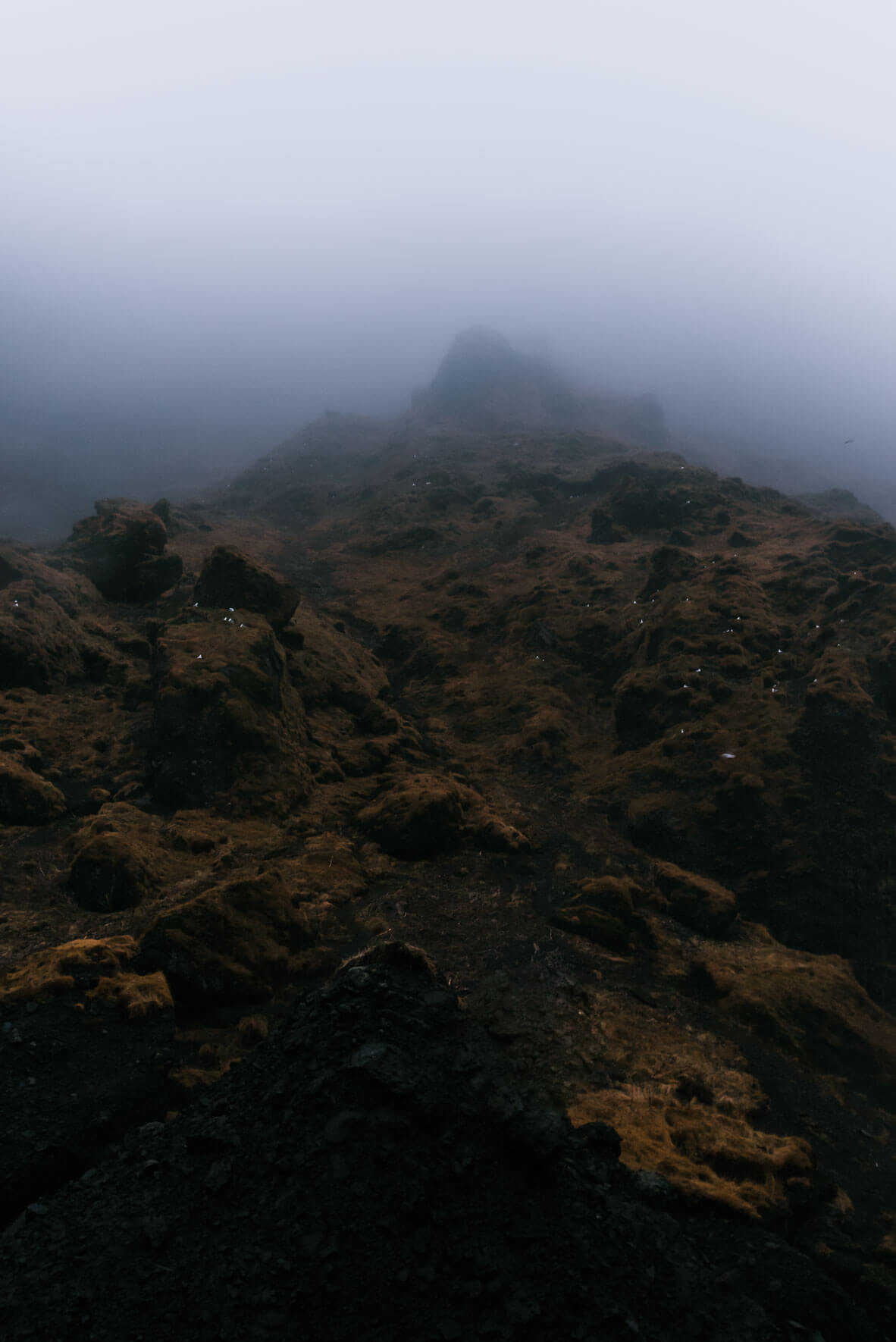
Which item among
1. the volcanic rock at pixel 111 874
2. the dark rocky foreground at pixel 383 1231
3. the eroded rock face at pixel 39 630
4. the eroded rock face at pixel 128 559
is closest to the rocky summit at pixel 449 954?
the dark rocky foreground at pixel 383 1231

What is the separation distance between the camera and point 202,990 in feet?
62.4

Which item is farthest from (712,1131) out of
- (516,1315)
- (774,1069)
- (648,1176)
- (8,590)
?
(8,590)

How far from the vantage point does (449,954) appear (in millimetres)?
24656

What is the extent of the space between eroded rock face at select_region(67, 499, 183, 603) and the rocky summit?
480 mm

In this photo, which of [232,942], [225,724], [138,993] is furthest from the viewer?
[225,724]

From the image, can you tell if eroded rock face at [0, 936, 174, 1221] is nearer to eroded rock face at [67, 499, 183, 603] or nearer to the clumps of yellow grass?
the clumps of yellow grass

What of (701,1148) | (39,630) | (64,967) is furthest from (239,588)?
(701,1148)

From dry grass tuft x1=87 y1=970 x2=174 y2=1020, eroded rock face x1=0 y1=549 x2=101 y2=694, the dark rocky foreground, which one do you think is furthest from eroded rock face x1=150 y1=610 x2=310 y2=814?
the dark rocky foreground

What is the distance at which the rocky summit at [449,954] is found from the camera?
1076cm

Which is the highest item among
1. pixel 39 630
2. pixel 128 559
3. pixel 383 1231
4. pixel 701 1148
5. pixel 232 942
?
pixel 383 1231

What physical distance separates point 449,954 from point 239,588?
34.3 meters

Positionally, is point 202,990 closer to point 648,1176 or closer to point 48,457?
point 648,1176

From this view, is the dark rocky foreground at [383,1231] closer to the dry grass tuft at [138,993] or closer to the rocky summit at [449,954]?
the rocky summit at [449,954]

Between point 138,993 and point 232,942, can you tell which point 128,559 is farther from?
point 138,993
